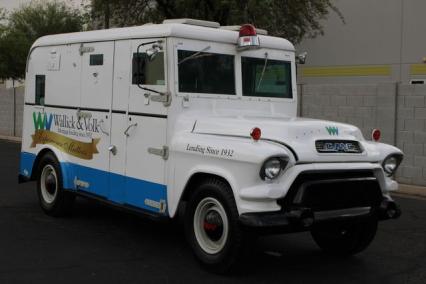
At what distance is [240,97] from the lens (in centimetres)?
675

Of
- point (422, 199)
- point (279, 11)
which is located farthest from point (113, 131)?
point (279, 11)

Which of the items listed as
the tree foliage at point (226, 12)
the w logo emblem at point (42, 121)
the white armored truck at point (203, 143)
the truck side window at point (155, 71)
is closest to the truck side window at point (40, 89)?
the white armored truck at point (203, 143)

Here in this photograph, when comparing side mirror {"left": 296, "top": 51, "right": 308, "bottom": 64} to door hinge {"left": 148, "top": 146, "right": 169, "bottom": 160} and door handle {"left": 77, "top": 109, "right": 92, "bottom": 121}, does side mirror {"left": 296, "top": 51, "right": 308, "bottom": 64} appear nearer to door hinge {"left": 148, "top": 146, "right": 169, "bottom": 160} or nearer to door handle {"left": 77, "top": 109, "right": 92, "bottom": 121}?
door hinge {"left": 148, "top": 146, "right": 169, "bottom": 160}

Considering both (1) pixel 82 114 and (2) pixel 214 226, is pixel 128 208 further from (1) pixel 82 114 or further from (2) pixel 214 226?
(1) pixel 82 114

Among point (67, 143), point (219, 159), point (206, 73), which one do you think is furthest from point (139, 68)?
point (67, 143)

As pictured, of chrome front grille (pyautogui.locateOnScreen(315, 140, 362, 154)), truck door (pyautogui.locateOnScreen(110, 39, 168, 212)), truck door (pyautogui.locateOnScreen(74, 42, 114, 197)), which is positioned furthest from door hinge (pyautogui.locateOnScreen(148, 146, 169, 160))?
chrome front grille (pyautogui.locateOnScreen(315, 140, 362, 154))

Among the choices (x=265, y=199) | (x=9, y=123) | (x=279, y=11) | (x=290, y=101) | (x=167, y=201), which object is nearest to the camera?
(x=265, y=199)

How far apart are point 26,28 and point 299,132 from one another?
95.8 feet

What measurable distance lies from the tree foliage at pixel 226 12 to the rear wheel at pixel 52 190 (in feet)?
31.9

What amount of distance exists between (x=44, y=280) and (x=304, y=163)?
8.28ft

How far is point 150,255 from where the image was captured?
20.9ft

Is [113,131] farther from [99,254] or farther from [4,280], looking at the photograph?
[4,280]

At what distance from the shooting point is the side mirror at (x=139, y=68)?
6.54 meters

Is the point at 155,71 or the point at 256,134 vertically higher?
the point at 155,71
